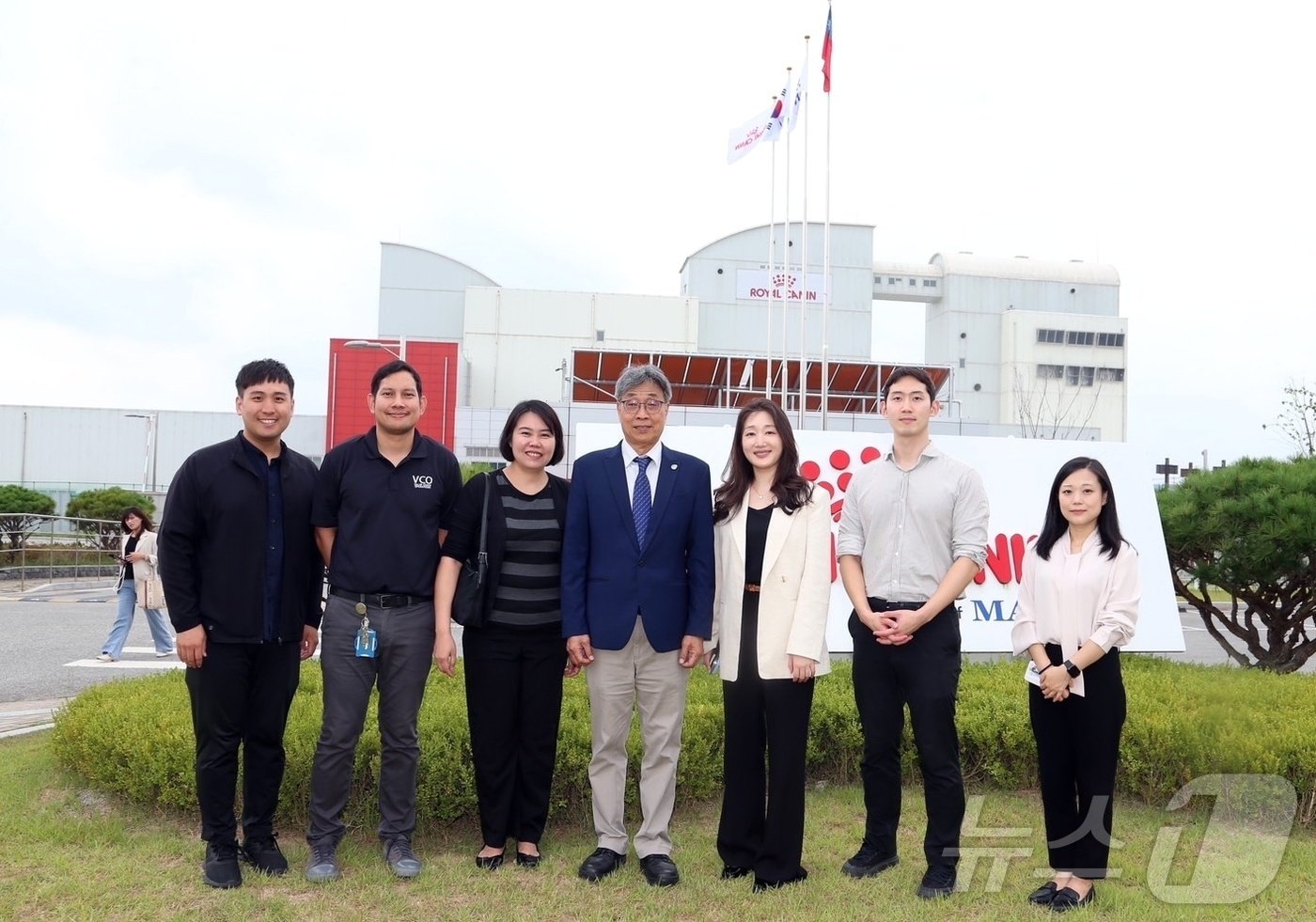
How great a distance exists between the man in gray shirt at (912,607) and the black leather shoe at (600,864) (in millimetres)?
901

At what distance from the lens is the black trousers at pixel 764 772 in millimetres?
3766

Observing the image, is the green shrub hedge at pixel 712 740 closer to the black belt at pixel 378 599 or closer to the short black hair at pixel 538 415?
the black belt at pixel 378 599

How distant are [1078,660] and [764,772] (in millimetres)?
1245

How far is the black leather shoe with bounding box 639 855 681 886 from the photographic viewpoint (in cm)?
376

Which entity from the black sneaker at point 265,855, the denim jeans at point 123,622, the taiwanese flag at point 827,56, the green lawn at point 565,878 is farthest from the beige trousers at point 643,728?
the taiwanese flag at point 827,56

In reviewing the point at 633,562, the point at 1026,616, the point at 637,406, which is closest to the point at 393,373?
the point at 637,406

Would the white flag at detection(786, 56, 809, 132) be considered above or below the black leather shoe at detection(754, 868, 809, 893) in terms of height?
above

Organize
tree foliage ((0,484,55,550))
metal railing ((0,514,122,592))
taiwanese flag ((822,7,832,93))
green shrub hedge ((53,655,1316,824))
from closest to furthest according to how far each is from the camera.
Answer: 1. green shrub hedge ((53,655,1316,824))
2. taiwanese flag ((822,7,832,93))
3. metal railing ((0,514,122,592))
4. tree foliage ((0,484,55,550))

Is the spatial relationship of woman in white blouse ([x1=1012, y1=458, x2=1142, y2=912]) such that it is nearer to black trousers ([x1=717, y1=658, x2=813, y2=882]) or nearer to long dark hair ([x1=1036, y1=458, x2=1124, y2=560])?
long dark hair ([x1=1036, y1=458, x2=1124, y2=560])

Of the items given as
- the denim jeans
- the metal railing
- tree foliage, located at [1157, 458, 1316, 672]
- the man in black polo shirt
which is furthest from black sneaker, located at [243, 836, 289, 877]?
the metal railing

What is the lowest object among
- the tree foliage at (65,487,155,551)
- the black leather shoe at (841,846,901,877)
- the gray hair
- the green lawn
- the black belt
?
the green lawn

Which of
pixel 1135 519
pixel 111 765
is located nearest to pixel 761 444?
pixel 111 765

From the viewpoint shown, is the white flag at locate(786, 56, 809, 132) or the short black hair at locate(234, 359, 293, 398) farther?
the white flag at locate(786, 56, 809, 132)

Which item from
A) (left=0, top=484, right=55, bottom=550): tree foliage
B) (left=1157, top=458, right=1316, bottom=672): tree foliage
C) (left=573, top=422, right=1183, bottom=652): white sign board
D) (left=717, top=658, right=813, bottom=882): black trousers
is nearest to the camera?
(left=717, top=658, right=813, bottom=882): black trousers
